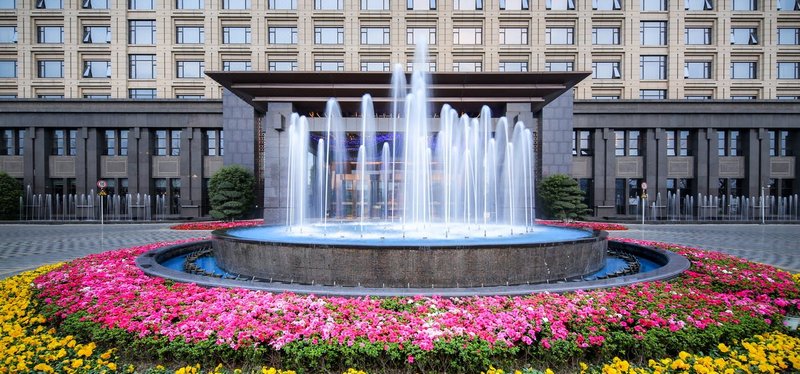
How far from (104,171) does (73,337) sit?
33725 mm

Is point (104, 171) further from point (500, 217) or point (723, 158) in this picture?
point (723, 158)

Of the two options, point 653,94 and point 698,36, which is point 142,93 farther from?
point 698,36

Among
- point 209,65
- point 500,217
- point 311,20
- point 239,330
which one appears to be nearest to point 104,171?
point 209,65

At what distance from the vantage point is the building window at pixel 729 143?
104 feet

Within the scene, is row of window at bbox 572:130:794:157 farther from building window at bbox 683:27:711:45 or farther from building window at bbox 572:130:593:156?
building window at bbox 683:27:711:45

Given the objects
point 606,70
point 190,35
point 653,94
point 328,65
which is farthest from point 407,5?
point 653,94

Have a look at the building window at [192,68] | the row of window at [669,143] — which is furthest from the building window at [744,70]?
the building window at [192,68]

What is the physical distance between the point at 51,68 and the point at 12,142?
6.95m

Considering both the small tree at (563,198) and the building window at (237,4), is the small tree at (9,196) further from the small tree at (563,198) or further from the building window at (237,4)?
the small tree at (563,198)

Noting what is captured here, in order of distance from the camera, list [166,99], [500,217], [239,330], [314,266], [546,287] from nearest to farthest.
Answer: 1. [239,330]
2. [546,287]
3. [314,266]
4. [500,217]
5. [166,99]

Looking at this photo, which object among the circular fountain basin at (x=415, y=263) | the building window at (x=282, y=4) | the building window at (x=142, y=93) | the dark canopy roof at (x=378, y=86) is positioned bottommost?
the circular fountain basin at (x=415, y=263)

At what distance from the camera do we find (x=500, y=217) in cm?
2256

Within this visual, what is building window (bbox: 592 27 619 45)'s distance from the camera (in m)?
32.4

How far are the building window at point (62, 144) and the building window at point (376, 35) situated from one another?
25.8m
